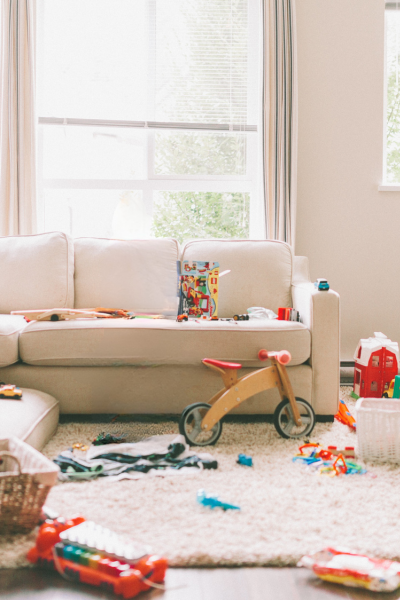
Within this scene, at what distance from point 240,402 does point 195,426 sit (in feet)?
0.65

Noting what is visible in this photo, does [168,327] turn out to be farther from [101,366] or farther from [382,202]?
[382,202]

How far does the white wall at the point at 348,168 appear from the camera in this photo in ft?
11.1

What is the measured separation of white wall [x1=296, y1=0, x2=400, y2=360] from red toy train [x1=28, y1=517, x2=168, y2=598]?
2581mm

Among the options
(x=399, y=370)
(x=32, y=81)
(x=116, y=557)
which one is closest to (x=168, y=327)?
(x=116, y=557)

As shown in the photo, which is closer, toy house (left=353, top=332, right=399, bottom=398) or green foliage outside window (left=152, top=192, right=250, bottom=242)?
toy house (left=353, top=332, right=399, bottom=398)

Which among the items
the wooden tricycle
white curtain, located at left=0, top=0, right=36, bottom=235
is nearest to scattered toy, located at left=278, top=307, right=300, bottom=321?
the wooden tricycle

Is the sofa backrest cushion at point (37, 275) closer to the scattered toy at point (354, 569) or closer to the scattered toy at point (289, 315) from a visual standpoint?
the scattered toy at point (289, 315)

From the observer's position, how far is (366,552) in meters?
1.17

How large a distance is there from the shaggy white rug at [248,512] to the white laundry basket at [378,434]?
7 centimetres

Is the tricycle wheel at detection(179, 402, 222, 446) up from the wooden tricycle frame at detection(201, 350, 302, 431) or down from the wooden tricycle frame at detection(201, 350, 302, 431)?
down

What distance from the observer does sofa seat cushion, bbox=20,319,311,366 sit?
2088 mm

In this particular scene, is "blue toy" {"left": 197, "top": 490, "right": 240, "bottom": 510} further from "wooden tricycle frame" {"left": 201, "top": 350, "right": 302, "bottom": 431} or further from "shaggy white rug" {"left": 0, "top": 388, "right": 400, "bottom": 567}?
"wooden tricycle frame" {"left": 201, "top": 350, "right": 302, "bottom": 431}

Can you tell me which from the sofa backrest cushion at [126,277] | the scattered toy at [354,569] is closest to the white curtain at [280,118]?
the sofa backrest cushion at [126,277]

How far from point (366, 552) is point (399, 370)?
5.55 ft
